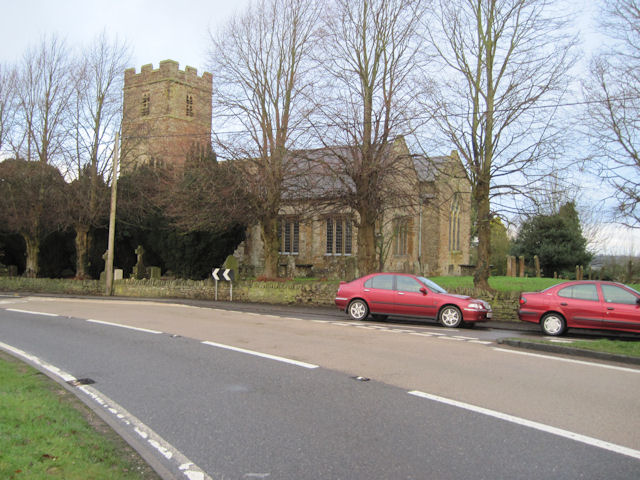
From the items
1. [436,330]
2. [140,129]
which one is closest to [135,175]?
[140,129]

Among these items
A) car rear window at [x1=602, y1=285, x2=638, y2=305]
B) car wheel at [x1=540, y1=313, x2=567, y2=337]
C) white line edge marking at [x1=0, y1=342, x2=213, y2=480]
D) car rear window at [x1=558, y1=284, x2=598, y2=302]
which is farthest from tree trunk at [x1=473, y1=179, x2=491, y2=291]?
white line edge marking at [x1=0, y1=342, x2=213, y2=480]

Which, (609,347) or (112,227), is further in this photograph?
(112,227)

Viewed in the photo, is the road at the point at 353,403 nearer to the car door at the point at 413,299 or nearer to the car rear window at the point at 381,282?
the car door at the point at 413,299

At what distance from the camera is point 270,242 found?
2405 cm

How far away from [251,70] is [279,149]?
13.4ft

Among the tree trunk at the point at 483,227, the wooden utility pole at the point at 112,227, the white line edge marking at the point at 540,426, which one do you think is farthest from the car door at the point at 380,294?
the wooden utility pole at the point at 112,227

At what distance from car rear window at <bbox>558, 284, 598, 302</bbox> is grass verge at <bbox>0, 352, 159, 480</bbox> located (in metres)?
11.1

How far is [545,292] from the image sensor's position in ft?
42.7

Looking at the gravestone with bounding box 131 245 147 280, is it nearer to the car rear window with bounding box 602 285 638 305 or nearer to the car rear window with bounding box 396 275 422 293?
the car rear window with bounding box 396 275 422 293

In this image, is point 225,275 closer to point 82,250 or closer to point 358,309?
point 358,309

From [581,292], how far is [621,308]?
91 cm

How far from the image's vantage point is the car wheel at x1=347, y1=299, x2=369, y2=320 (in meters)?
15.3

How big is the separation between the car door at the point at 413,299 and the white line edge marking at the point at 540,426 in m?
7.95

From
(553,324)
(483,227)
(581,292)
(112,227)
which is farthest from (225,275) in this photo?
(581,292)
